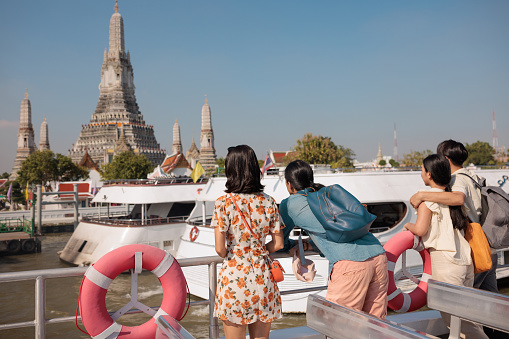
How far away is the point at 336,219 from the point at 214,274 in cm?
110

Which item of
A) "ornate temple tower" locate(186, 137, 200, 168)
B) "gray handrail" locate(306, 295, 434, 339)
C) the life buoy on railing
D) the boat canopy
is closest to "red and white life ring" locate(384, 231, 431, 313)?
"gray handrail" locate(306, 295, 434, 339)

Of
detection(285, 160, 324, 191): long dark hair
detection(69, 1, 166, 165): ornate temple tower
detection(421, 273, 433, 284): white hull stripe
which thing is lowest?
detection(421, 273, 433, 284): white hull stripe

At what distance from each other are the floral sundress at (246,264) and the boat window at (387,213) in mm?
9958

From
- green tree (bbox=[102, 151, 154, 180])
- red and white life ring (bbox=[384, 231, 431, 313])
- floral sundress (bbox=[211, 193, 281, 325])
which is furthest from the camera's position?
green tree (bbox=[102, 151, 154, 180])

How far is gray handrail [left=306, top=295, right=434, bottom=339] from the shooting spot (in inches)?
65.1

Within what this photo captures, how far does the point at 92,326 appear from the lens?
2674 mm

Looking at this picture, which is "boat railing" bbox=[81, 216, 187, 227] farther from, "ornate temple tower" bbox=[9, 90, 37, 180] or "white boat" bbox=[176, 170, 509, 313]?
"ornate temple tower" bbox=[9, 90, 37, 180]

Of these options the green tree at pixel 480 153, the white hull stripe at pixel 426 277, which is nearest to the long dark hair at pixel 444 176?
the white hull stripe at pixel 426 277

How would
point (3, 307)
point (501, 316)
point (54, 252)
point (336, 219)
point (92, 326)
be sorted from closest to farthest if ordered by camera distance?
point (501, 316) → point (336, 219) → point (92, 326) → point (3, 307) → point (54, 252)

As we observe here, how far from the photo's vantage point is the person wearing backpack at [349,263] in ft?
8.22

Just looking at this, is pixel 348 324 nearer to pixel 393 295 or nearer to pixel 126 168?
pixel 393 295

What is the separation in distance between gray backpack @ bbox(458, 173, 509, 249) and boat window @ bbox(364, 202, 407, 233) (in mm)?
8772

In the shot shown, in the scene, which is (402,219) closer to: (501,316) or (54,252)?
(501,316)

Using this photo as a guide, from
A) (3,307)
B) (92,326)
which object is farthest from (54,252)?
(92,326)
